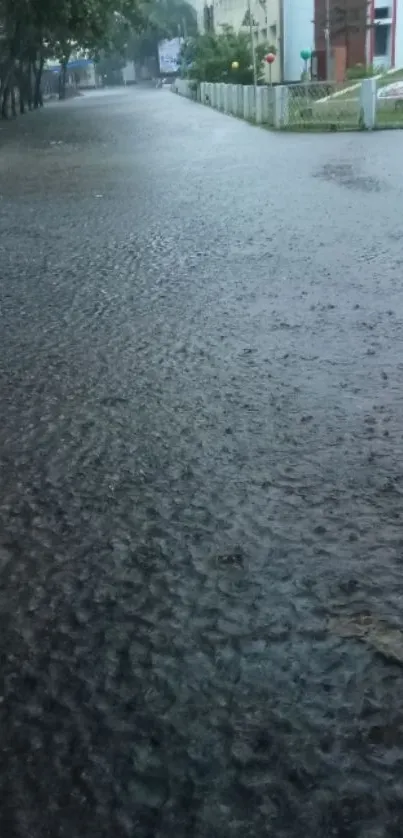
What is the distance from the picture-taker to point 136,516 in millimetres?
2432

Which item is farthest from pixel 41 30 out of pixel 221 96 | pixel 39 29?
pixel 221 96

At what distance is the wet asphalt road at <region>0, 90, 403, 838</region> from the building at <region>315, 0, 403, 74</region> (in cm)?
4088

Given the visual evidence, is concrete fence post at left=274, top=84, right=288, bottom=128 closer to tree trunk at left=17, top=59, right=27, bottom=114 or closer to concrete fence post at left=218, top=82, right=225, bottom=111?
concrete fence post at left=218, top=82, right=225, bottom=111

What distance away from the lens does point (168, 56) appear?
9169 cm

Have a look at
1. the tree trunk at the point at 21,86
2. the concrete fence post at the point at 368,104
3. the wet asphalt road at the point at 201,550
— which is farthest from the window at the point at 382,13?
the wet asphalt road at the point at 201,550

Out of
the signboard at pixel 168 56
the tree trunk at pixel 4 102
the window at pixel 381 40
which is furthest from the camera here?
the signboard at pixel 168 56

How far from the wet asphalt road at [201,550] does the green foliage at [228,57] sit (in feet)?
102

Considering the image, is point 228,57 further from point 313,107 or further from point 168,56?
point 168,56

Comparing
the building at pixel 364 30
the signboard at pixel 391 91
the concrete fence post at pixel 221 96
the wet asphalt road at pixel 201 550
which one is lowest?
the concrete fence post at pixel 221 96

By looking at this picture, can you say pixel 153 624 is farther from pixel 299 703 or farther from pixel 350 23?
pixel 350 23

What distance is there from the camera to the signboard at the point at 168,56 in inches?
3529

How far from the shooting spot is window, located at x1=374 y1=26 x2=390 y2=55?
47.7 meters

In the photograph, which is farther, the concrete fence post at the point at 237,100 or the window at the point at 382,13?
the window at the point at 382,13

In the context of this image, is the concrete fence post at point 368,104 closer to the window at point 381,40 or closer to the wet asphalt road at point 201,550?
the wet asphalt road at point 201,550
